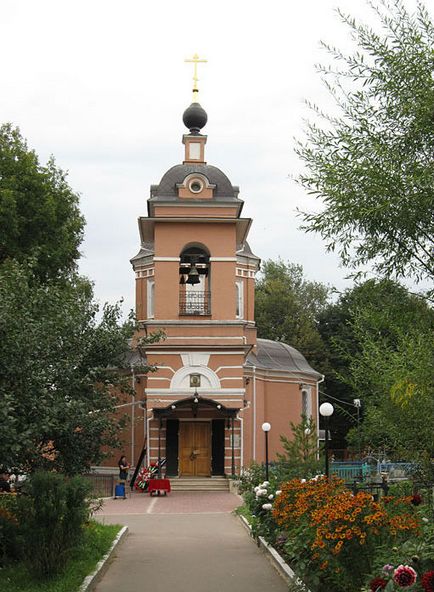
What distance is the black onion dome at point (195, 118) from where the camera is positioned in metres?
34.2

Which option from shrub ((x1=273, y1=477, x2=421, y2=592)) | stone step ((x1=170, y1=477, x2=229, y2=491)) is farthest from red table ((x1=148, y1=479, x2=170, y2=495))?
shrub ((x1=273, y1=477, x2=421, y2=592))

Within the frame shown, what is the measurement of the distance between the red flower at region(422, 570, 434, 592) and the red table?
21.9m

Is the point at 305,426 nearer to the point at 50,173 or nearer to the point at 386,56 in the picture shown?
the point at 386,56

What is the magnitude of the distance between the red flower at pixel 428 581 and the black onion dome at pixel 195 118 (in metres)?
29.0

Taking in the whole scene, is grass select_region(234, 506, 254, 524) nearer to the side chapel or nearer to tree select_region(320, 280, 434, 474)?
tree select_region(320, 280, 434, 474)

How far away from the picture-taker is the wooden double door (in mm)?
30656

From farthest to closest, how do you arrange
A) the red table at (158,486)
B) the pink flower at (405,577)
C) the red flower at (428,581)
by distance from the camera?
the red table at (158,486) < the pink flower at (405,577) < the red flower at (428,581)

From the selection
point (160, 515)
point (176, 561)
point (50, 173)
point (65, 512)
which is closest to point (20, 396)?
point (65, 512)

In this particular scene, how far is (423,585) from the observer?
6727 mm

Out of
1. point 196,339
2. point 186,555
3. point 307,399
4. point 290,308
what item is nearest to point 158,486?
point 196,339

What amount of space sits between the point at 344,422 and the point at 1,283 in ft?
131

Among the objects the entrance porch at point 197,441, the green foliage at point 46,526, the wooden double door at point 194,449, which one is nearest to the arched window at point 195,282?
the entrance porch at point 197,441

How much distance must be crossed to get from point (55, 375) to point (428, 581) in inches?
263

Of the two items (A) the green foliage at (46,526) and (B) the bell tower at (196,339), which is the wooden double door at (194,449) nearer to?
(B) the bell tower at (196,339)
